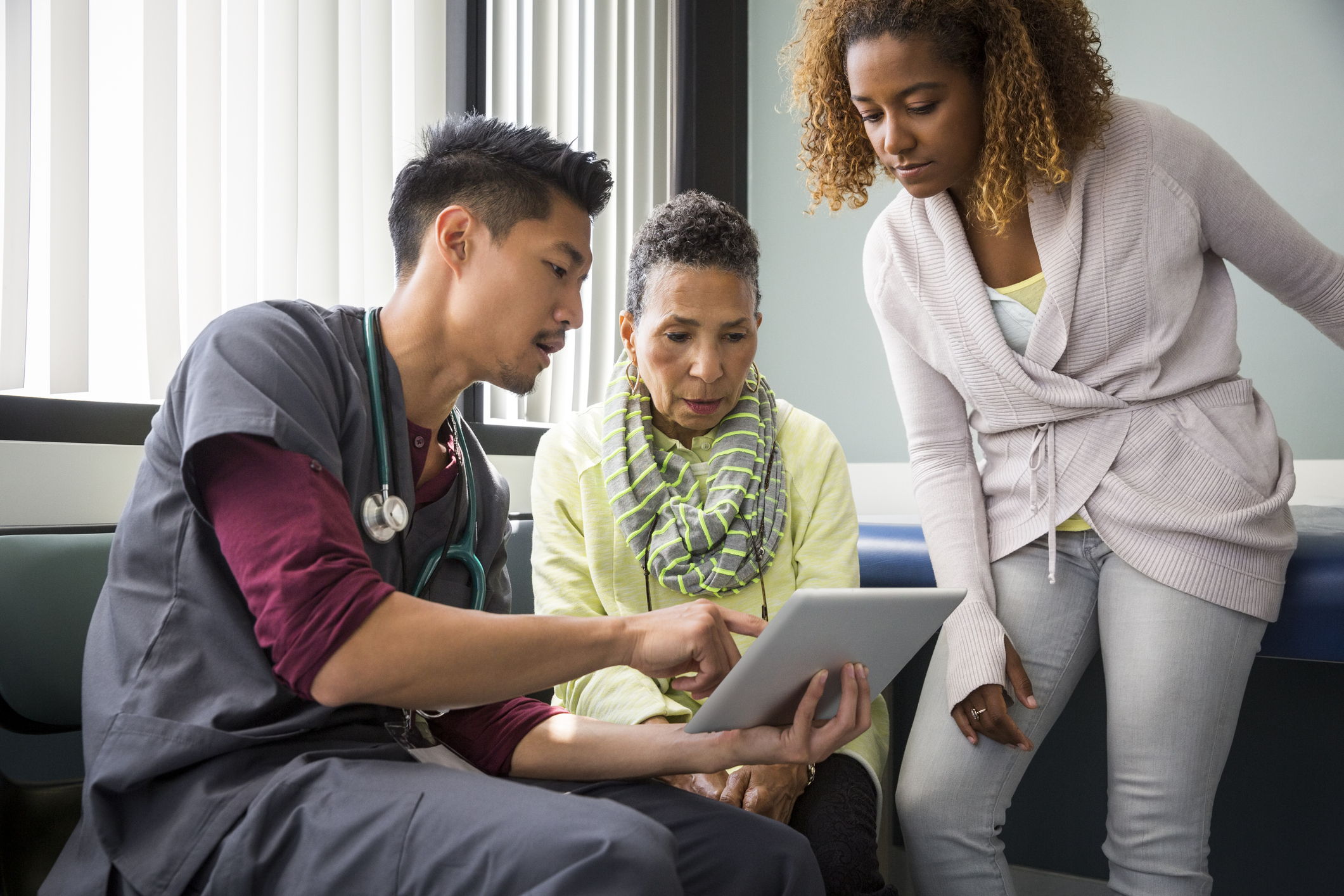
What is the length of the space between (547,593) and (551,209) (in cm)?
58

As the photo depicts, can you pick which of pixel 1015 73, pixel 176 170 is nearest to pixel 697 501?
pixel 1015 73

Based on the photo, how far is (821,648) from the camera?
3.26 ft

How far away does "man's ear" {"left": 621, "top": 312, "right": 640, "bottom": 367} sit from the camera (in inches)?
66.2

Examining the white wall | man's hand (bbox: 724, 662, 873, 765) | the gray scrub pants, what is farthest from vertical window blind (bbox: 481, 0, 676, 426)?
the gray scrub pants

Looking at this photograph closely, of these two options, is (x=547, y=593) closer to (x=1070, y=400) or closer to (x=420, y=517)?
(x=420, y=517)

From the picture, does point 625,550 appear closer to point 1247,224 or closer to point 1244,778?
point 1247,224

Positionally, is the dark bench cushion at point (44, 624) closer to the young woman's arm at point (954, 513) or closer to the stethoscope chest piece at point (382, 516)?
the stethoscope chest piece at point (382, 516)

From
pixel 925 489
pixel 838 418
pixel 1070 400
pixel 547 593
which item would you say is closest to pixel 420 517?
pixel 547 593

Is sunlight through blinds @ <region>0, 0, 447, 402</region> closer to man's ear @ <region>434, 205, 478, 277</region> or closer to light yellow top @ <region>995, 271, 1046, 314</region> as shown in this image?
man's ear @ <region>434, 205, 478, 277</region>

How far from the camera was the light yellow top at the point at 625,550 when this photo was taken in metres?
1.50

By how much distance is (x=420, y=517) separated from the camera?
1.19m

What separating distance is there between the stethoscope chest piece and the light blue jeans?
2.55 feet

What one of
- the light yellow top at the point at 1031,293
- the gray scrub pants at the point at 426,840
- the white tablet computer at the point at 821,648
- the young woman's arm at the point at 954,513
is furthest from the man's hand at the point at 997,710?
the gray scrub pants at the point at 426,840

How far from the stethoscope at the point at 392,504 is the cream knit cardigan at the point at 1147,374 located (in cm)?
66
